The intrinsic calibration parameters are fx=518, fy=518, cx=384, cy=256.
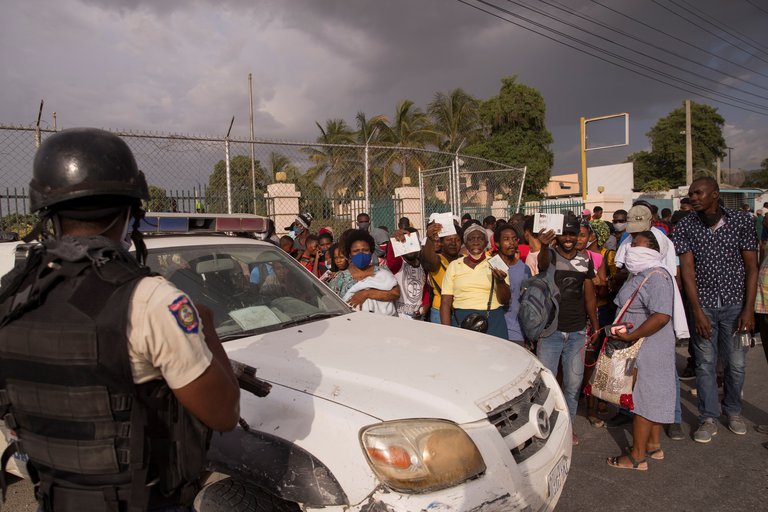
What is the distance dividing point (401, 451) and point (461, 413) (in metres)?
0.31

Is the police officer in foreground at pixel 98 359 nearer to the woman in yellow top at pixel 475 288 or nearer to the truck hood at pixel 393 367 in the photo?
the truck hood at pixel 393 367

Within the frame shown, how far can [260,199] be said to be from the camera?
26.6 feet

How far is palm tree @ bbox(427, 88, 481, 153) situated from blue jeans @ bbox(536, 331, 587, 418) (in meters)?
25.9

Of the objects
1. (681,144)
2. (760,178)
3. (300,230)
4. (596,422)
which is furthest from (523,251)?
(760,178)

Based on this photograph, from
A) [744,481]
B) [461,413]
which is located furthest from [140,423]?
[744,481]

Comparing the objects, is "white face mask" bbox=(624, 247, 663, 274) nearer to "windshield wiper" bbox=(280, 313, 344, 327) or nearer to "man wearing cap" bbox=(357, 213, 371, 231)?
"windshield wiper" bbox=(280, 313, 344, 327)

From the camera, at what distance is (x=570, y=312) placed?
13.9ft

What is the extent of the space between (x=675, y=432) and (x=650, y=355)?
1.00 metres

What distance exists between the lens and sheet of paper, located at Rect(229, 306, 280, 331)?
2815 mm

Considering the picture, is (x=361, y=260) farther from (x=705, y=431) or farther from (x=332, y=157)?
(x=332, y=157)

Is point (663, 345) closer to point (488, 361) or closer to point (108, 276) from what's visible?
point (488, 361)

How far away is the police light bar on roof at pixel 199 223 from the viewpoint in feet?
10.1

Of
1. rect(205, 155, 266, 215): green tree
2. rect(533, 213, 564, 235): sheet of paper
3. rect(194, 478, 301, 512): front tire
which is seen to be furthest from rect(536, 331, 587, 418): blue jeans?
rect(205, 155, 266, 215): green tree

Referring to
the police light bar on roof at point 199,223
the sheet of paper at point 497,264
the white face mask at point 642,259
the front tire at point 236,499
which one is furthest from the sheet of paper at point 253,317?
the white face mask at point 642,259
